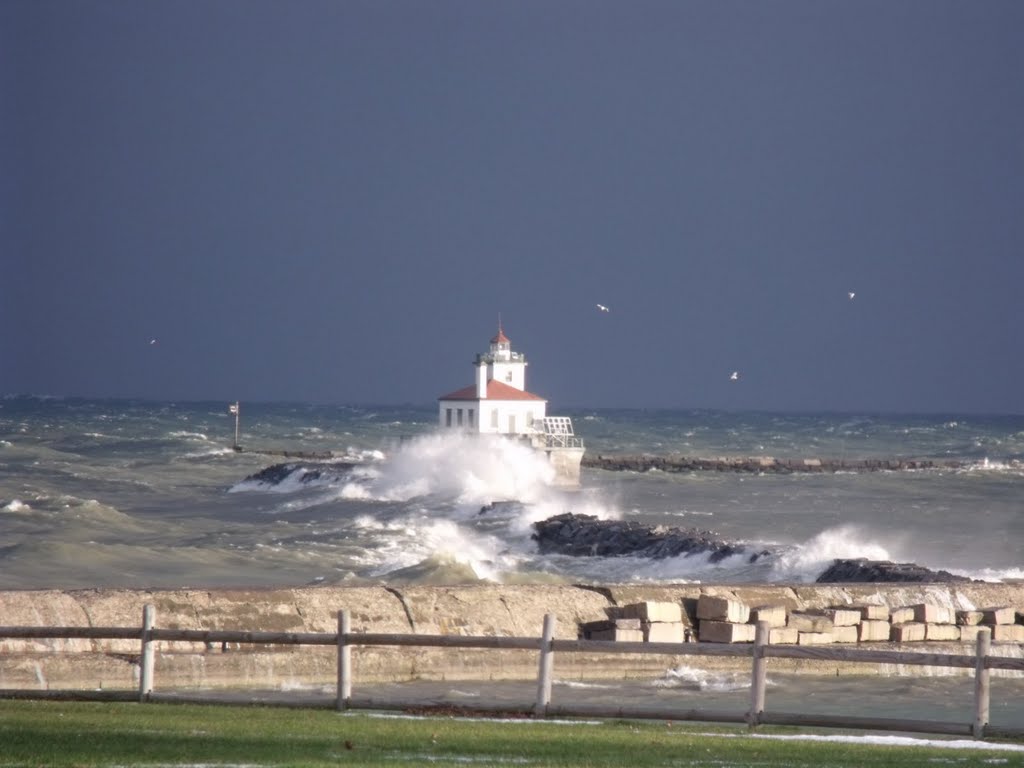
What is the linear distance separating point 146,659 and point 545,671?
2.76 metres

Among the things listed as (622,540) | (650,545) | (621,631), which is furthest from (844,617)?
(622,540)

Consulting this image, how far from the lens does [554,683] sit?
13.2 metres

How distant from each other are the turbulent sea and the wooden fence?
8.38 m

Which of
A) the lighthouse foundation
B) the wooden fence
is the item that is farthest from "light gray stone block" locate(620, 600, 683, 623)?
the lighthouse foundation

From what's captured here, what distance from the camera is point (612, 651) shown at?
1063 centimetres

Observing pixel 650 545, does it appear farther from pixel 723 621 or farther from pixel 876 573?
pixel 723 621

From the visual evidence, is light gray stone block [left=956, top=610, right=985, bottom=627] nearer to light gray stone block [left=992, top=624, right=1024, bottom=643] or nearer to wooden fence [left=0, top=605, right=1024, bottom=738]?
light gray stone block [left=992, top=624, right=1024, bottom=643]

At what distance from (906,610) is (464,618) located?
14.0 ft

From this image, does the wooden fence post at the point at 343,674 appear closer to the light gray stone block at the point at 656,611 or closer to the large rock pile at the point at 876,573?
the light gray stone block at the point at 656,611

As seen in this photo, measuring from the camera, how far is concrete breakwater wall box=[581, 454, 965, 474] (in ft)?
266

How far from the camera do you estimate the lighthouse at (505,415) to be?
67.1 meters

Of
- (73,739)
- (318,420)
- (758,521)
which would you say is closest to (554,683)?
(73,739)

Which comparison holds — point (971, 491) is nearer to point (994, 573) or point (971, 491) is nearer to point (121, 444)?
point (994, 573)

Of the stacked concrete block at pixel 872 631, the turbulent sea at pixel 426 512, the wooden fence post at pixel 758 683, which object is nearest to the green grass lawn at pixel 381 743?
the wooden fence post at pixel 758 683
